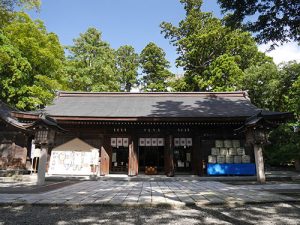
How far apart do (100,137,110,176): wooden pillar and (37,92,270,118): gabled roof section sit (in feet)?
6.67

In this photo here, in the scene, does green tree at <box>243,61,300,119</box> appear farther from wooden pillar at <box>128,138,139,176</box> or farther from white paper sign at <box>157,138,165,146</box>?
wooden pillar at <box>128,138,139,176</box>

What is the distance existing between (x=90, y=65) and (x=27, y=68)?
Result: 452 inches

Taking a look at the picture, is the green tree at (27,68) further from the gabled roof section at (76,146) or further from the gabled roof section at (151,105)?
the gabled roof section at (76,146)

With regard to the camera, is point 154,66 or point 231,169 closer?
point 231,169

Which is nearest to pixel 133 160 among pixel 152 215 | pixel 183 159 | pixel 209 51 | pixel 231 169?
pixel 183 159

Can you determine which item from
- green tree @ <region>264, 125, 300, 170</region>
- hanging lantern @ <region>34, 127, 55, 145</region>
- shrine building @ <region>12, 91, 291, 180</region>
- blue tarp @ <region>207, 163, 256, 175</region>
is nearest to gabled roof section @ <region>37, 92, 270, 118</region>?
shrine building @ <region>12, 91, 291, 180</region>

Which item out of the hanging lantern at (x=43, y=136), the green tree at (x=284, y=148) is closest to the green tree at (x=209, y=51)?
the green tree at (x=284, y=148)

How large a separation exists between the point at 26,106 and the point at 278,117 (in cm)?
1865

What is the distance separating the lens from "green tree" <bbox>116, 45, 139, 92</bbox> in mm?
34188

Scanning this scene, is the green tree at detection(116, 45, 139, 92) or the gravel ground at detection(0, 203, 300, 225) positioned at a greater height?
the green tree at detection(116, 45, 139, 92)

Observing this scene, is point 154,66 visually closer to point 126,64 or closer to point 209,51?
point 126,64

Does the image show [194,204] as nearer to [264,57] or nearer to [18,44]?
[18,44]

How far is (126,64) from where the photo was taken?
34312 mm

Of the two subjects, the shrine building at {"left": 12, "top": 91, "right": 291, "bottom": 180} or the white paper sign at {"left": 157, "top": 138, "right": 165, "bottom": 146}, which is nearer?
the shrine building at {"left": 12, "top": 91, "right": 291, "bottom": 180}
